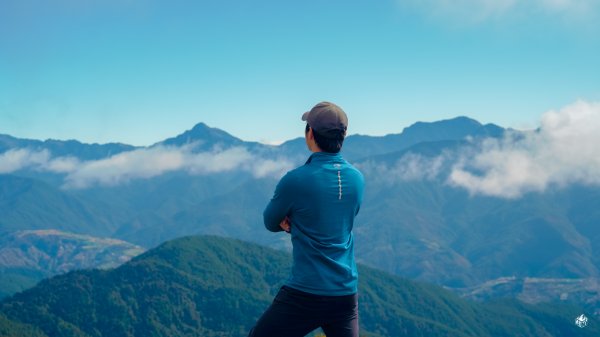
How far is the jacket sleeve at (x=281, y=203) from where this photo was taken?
6.33m

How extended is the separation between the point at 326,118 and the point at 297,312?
195 centimetres

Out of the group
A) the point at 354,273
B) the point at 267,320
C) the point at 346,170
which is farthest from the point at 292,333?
the point at 346,170

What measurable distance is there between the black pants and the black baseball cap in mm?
1629

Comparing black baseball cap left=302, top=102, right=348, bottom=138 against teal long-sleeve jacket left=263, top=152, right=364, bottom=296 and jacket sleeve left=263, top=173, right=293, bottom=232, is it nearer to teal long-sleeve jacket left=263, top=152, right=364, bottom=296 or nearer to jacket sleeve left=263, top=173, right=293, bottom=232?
teal long-sleeve jacket left=263, top=152, right=364, bottom=296

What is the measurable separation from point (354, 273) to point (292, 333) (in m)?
0.87

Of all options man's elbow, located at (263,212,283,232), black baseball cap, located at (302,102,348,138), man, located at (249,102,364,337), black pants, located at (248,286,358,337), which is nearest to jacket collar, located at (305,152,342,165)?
man, located at (249,102,364,337)

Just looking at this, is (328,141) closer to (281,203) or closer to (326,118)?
(326,118)

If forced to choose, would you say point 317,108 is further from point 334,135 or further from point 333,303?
point 333,303

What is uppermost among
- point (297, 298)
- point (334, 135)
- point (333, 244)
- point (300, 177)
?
point (334, 135)

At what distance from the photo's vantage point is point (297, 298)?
6.45 m

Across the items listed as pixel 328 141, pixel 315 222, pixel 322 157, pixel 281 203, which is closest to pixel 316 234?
pixel 315 222

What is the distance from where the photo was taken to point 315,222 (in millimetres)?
6430

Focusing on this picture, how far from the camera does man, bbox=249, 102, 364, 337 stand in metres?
6.40

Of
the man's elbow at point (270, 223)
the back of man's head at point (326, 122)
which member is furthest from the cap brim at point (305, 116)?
the man's elbow at point (270, 223)
